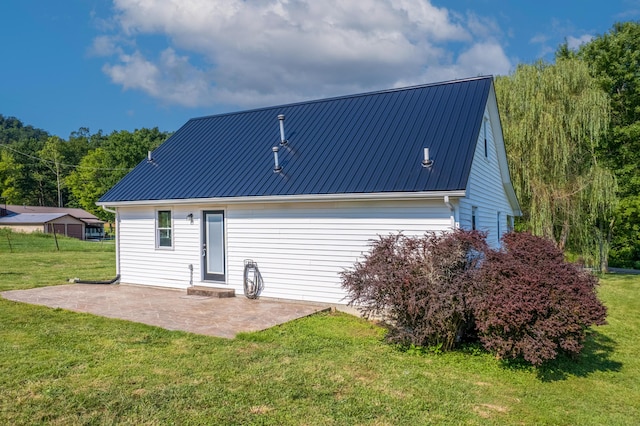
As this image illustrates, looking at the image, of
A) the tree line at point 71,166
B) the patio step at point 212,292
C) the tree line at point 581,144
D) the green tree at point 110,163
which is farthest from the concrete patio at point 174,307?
the tree line at point 71,166

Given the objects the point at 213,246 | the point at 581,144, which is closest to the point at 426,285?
the point at 213,246

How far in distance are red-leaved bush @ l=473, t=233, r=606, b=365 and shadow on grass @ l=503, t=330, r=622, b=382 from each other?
0.87 ft

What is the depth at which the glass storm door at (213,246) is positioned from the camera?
10.9 meters

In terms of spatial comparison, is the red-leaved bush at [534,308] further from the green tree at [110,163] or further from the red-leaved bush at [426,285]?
the green tree at [110,163]

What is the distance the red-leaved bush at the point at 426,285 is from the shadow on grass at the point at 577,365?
100 cm

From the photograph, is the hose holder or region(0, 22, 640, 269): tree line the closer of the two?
the hose holder

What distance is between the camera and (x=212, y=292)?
34.5 ft

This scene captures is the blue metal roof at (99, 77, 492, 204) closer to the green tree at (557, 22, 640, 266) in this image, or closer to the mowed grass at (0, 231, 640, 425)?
the mowed grass at (0, 231, 640, 425)

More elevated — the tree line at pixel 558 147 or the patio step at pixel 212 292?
the tree line at pixel 558 147

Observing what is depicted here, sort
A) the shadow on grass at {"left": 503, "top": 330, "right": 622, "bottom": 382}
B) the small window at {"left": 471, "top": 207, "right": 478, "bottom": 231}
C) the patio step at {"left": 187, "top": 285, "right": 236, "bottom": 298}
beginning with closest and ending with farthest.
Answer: the shadow on grass at {"left": 503, "top": 330, "right": 622, "bottom": 382}, the small window at {"left": 471, "top": 207, "right": 478, "bottom": 231}, the patio step at {"left": 187, "top": 285, "right": 236, "bottom": 298}

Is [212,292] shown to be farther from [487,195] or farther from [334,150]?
[487,195]

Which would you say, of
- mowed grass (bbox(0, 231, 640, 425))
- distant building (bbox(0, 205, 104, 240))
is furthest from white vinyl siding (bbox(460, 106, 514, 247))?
distant building (bbox(0, 205, 104, 240))

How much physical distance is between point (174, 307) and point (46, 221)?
4453cm

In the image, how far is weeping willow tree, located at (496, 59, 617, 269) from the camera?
15.4 m
